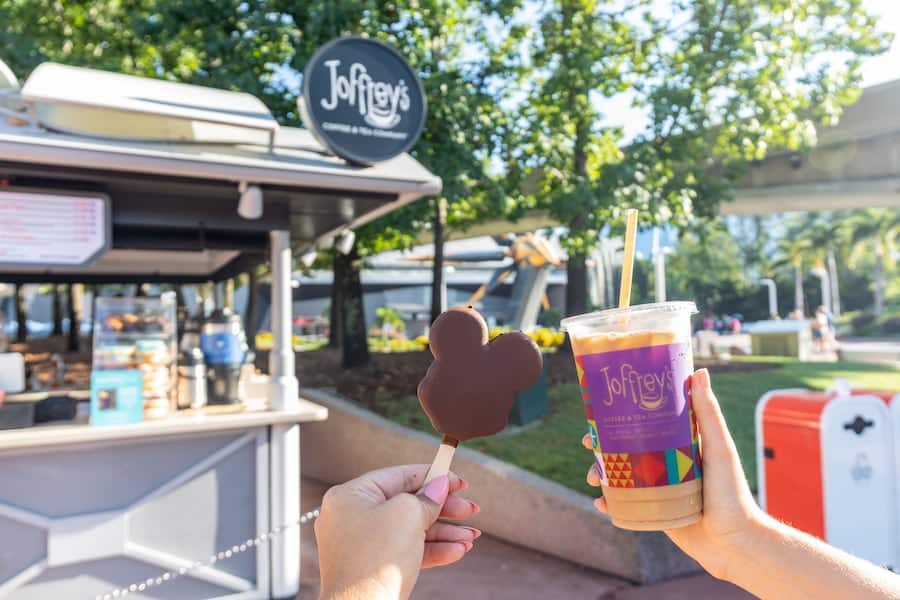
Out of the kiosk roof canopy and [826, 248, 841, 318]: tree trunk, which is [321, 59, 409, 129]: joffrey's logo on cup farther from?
[826, 248, 841, 318]: tree trunk

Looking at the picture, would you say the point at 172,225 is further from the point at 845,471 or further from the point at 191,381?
the point at 845,471

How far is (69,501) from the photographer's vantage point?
13.7 ft

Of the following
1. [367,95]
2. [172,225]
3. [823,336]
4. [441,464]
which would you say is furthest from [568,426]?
[823,336]

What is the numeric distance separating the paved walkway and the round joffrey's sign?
3211mm

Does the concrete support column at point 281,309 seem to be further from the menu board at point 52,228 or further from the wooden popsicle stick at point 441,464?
the wooden popsicle stick at point 441,464

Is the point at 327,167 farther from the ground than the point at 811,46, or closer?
closer

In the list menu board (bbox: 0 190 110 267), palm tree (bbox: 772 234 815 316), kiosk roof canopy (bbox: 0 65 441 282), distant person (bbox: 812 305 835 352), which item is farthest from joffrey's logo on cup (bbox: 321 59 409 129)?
palm tree (bbox: 772 234 815 316)

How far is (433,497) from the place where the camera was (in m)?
1.32

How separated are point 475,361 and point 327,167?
349 centimetres

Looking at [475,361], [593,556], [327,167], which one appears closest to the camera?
[475,361]

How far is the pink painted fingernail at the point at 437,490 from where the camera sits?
4.34 feet

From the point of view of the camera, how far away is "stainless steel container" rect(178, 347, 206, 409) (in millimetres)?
4918

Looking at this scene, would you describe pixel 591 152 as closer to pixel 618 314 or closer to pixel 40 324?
pixel 618 314

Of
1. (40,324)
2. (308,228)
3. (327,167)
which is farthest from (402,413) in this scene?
(40,324)
